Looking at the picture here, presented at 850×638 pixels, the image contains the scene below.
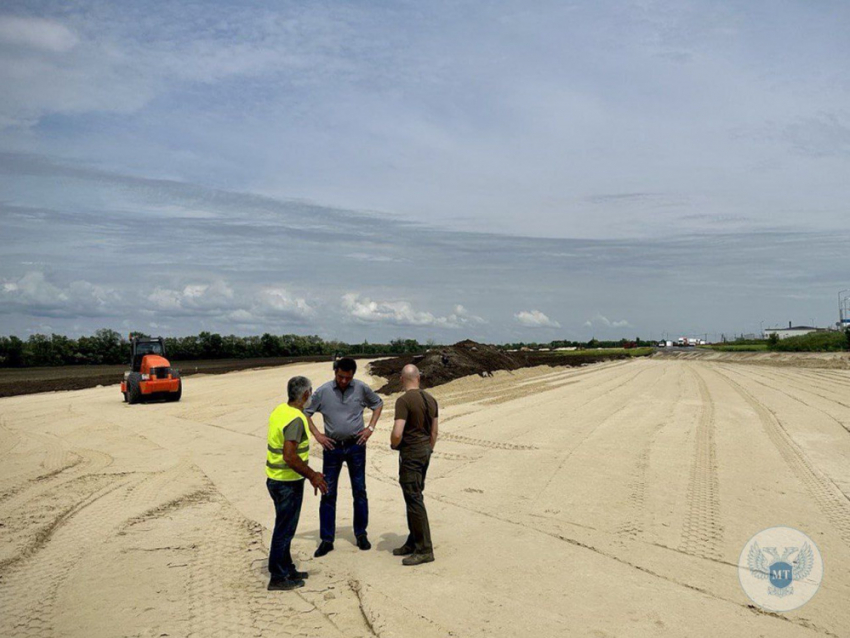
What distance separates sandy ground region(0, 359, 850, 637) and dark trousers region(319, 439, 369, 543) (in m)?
0.34

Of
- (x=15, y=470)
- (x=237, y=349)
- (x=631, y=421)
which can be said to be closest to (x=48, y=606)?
(x=15, y=470)

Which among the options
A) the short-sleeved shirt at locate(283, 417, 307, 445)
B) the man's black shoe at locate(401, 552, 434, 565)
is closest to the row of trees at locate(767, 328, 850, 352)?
the man's black shoe at locate(401, 552, 434, 565)

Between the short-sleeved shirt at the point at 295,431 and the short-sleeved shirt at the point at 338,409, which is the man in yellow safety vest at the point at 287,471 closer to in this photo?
the short-sleeved shirt at the point at 295,431

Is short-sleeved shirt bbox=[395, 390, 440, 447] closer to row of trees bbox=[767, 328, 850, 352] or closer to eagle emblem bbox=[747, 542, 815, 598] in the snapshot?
eagle emblem bbox=[747, 542, 815, 598]

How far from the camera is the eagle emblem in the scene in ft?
23.5

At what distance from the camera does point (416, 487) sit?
296 inches

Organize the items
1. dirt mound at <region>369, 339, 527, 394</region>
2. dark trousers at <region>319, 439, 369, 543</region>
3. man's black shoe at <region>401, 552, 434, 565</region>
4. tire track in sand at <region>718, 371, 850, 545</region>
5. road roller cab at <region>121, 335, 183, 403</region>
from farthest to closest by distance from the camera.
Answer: dirt mound at <region>369, 339, 527, 394</region>
road roller cab at <region>121, 335, 183, 403</region>
tire track in sand at <region>718, 371, 850, 545</region>
dark trousers at <region>319, 439, 369, 543</region>
man's black shoe at <region>401, 552, 434, 565</region>

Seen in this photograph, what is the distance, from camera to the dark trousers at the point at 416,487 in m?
7.54

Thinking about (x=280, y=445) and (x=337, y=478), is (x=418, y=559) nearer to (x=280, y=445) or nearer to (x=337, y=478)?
(x=337, y=478)

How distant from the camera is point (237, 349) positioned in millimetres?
95750

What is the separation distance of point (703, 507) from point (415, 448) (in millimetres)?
5089

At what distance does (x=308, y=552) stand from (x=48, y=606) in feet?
8.80

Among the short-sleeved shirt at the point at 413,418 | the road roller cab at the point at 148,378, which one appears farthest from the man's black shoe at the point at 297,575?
the road roller cab at the point at 148,378

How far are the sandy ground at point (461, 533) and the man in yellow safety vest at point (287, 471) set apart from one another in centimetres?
29
